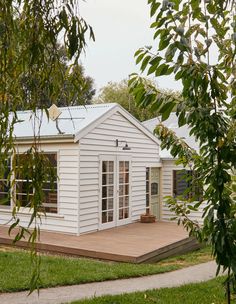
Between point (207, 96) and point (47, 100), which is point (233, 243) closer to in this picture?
point (207, 96)

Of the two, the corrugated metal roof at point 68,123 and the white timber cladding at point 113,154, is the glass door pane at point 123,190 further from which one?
the corrugated metal roof at point 68,123

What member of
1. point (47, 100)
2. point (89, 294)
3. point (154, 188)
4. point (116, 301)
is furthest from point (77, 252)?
point (47, 100)

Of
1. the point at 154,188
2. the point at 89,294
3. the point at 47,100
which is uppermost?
the point at 47,100

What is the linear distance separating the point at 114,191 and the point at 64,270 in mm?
4856

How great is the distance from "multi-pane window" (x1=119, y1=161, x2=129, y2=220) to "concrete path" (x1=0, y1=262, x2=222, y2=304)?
4157 millimetres

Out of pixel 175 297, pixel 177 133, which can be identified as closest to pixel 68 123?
pixel 177 133

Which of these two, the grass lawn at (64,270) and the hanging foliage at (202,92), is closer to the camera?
the hanging foliage at (202,92)

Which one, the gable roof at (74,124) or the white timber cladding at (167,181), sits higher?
the gable roof at (74,124)

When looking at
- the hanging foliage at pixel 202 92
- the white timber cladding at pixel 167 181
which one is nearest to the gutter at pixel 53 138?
the white timber cladding at pixel 167 181

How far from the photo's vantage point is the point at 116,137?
12109 millimetres

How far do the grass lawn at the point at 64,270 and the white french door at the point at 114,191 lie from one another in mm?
2983

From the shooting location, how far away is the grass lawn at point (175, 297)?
18.0ft

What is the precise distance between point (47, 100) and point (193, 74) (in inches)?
33.9

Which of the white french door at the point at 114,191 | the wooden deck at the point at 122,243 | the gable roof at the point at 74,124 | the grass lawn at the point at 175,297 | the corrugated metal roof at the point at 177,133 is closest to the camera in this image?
the grass lawn at the point at 175,297
